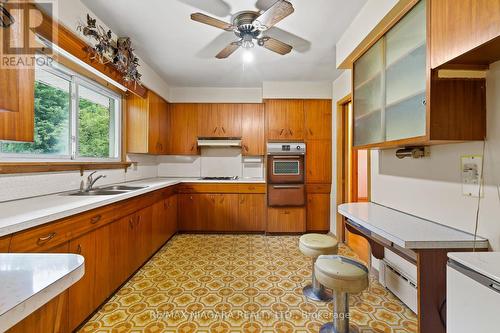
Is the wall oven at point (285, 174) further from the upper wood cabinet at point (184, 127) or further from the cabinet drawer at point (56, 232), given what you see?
the cabinet drawer at point (56, 232)

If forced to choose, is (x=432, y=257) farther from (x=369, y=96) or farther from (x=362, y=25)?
(x=362, y=25)

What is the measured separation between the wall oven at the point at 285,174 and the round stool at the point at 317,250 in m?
1.52

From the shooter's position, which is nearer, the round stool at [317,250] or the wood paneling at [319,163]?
the round stool at [317,250]

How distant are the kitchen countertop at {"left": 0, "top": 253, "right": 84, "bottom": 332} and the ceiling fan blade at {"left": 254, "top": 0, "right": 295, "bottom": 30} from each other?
1.81 m

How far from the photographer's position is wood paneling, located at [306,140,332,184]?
3.74 m

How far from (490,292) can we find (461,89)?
1037 millimetres

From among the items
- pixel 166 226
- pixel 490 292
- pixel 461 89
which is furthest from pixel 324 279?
pixel 166 226

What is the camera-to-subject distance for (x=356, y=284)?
4.57 feet

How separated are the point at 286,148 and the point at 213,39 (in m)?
1.91

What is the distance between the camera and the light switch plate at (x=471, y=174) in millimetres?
1251

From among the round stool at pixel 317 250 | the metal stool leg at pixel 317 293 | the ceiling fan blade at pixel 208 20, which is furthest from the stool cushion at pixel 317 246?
the ceiling fan blade at pixel 208 20

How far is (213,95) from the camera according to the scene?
13.3 ft

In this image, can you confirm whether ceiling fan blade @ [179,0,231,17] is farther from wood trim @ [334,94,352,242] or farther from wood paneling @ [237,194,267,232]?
wood paneling @ [237,194,267,232]

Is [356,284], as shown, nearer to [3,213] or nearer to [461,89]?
[461,89]
